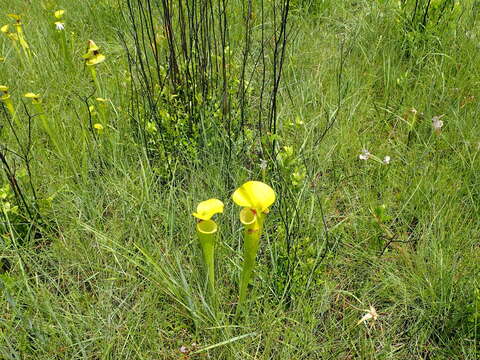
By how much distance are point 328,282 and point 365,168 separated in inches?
24.1

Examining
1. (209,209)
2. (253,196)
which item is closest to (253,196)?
(253,196)

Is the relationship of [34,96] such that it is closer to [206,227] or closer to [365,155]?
[206,227]

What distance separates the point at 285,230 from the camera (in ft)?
5.05

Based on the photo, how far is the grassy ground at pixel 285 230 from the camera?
1.36 metres

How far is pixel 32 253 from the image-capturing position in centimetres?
158

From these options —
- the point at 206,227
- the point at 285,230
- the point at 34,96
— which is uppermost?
the point at 34,96

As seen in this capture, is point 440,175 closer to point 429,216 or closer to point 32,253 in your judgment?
point 429,216

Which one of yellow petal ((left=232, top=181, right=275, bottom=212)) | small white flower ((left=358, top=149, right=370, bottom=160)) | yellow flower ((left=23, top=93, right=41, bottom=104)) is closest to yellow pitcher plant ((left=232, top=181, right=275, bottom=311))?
yellow petal ((left=232, top=181, right=275, bottom=212))

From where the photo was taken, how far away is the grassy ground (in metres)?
1.36

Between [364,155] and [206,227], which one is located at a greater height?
[206,227]

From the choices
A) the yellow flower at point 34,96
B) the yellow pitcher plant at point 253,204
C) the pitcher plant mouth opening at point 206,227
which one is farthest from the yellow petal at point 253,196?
the yellow flower at point 34,96

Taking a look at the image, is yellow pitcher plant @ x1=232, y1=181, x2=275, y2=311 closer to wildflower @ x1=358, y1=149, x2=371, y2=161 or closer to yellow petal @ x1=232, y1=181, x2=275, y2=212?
yellow petal @ x1=232, y1=181, x2=275, y2=212

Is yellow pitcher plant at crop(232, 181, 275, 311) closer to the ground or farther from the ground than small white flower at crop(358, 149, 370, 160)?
farther from the ground

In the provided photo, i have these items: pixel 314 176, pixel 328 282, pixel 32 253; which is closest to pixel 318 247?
pixel 328 282
